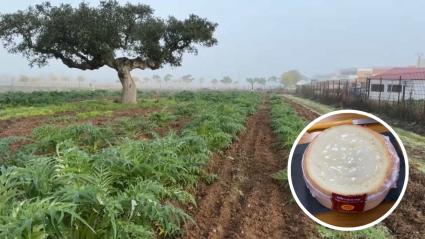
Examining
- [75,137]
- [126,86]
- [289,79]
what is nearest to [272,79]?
[289,79]

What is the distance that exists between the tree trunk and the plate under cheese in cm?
2240

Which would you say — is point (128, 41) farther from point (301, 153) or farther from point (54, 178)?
point (301, 153)

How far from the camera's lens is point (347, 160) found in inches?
56.7

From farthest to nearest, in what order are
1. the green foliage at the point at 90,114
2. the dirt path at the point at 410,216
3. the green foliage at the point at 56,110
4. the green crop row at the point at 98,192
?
the green foliage at the point at 56,110 < the green foliage at the point at 90,114 < the dirt path at the point at 410,216 < the green crop row at the point at 98,192

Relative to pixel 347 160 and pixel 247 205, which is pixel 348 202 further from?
pixel 247 205

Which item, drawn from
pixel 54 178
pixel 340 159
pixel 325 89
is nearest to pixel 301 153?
pixel 340 159

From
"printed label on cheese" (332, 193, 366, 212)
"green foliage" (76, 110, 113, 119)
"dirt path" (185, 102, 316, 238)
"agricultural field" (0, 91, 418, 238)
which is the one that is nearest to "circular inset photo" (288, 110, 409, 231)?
"printed label on cheese" (332, 193, 366, 212)

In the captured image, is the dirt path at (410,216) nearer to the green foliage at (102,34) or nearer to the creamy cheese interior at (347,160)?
the creamy cheese interior at (347,160)

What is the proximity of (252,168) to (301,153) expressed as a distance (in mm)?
5952

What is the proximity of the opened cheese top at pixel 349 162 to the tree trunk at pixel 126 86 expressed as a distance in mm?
22403

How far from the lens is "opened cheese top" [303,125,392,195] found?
140 cm

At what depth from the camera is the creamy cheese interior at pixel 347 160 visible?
55.1 inches

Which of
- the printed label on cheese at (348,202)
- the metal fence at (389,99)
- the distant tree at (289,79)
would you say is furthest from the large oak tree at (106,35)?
the distant tree at (289,79)

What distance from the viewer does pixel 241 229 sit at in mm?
4441
